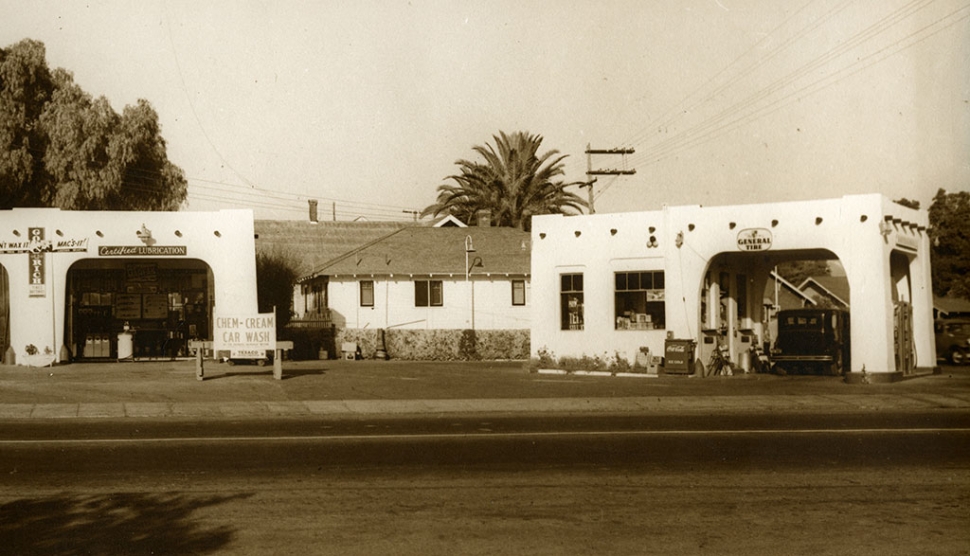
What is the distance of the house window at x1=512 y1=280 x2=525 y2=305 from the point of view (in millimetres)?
43188

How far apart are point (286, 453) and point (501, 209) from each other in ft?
143

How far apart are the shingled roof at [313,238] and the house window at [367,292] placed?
548 cm

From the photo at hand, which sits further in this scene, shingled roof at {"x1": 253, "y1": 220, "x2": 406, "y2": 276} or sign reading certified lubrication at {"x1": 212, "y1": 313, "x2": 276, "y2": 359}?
shingled roof at {"x1": 253, "y1": 220, "x2": 406, "y2": 276}

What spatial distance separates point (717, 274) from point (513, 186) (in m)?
26.0

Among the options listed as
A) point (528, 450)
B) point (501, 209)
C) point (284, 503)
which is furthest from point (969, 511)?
point (501, 209)

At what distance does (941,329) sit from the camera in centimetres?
3769

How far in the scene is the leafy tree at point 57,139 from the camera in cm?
4447

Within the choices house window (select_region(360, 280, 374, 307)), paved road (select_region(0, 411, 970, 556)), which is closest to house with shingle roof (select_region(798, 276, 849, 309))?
house window (select_region(360, 280, 374, 307))

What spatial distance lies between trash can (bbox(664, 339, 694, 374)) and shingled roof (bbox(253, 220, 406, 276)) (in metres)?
22.1

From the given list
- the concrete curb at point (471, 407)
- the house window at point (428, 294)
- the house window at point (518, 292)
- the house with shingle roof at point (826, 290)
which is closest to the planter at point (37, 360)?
the concrete curb at point (471, 407)

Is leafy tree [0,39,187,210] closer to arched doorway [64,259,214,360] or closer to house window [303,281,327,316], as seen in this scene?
house window [303,281,327,316]

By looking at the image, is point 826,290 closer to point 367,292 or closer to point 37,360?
point 367,292

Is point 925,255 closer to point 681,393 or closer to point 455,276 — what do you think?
point 681,393

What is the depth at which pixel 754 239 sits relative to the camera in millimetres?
28906
